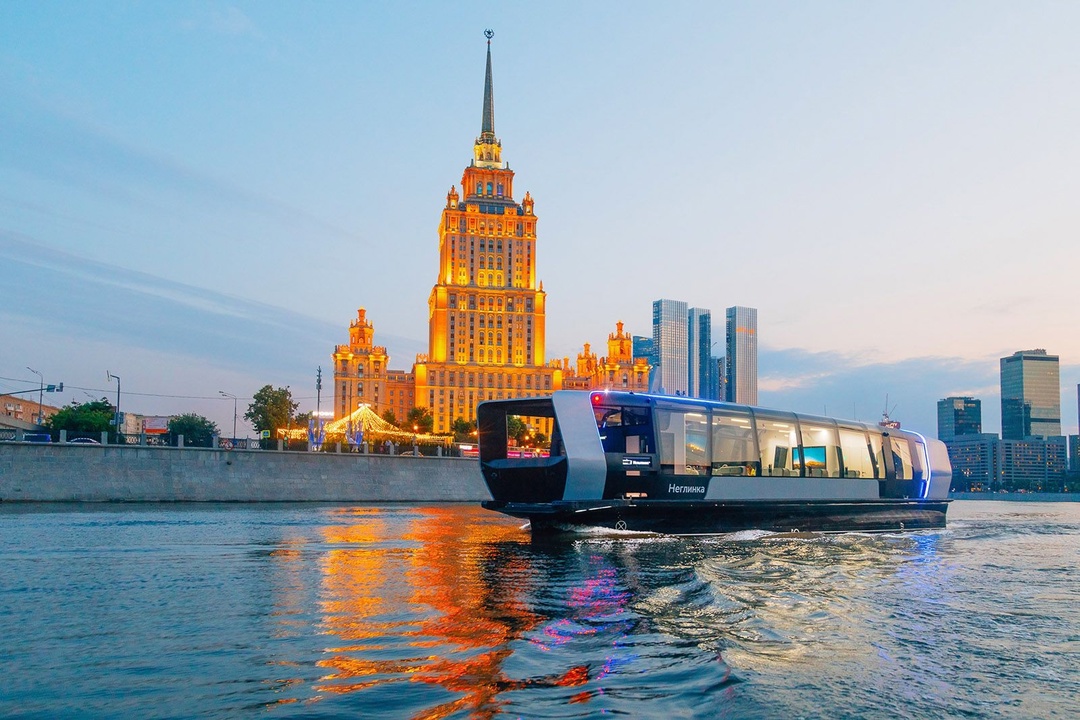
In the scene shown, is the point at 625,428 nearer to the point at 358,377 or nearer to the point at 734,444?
the point at 734,444

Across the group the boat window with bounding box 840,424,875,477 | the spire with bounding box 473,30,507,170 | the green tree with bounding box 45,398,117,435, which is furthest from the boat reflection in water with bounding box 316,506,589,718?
the spire with bounding box 473,30,507,170

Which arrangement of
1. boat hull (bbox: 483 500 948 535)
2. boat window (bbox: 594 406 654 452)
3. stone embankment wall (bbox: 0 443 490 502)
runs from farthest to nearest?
stone embankment wall (bbox: 0 443 490 502) → boat window (bbox: 594 406 654 452) → boat hull (bbox: 483 500 948 535)

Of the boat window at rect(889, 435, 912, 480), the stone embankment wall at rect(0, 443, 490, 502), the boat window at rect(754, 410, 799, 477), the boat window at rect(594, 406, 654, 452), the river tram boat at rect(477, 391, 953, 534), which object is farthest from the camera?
the stone embankment wall at rect(0, 443, 490, 502)

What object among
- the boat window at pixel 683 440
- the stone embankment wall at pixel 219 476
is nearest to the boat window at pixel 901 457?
the boat window at pixel 683 440

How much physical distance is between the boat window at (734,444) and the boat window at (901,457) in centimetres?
973

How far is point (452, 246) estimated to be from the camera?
560 feet

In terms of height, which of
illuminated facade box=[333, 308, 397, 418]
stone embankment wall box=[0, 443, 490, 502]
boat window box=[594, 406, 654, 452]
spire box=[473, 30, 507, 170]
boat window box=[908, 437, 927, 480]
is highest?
spire box=[473, 30, 507, 170]

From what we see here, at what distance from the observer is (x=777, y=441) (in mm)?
28766

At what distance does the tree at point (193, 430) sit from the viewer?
93.9 m

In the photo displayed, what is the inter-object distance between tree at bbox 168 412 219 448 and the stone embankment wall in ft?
117

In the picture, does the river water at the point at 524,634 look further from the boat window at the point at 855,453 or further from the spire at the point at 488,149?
the spire at the point at 488,149

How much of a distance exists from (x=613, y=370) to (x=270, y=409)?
86539 mm

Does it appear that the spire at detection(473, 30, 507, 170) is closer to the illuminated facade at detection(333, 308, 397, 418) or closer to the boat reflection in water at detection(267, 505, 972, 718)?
the illuminated facade at detection(333, 308, 397, 418)

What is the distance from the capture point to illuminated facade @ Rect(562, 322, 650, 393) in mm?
185750
